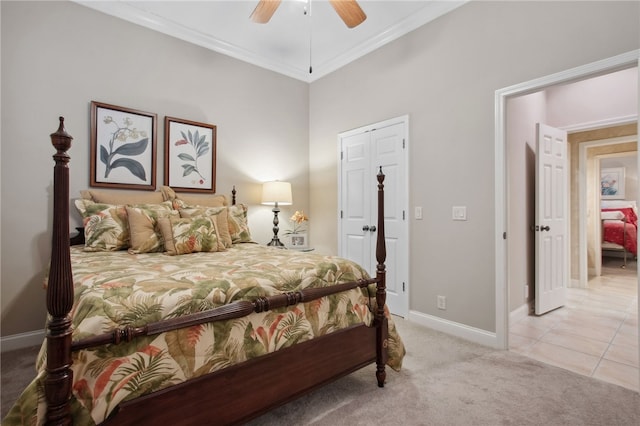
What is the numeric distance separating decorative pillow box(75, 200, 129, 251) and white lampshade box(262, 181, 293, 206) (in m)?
1.57

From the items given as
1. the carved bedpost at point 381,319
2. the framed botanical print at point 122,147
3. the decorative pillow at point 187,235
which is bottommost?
the carved bedpost at point 381,319

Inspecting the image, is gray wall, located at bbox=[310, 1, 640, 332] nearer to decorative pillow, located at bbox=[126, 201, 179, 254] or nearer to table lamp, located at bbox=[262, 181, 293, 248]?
table lamp, located at bbox=[262, 181, 293, 248]

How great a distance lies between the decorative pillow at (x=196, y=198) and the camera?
3.16 metres

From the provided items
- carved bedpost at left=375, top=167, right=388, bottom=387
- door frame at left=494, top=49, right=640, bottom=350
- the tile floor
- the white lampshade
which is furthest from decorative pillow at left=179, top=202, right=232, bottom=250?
the tile floor

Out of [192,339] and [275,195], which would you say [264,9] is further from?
[192,339]

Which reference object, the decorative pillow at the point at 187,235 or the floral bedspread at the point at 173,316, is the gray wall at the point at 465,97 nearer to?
the floral bedspread at the point at 173,316

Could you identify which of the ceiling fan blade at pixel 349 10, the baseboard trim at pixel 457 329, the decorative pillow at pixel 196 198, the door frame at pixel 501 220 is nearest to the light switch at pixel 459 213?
the door frame at pixel 501 220

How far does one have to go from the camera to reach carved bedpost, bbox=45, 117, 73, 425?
930 millimetres

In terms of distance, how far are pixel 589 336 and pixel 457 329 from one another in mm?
1170

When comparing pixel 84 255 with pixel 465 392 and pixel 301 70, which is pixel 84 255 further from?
pixel 301 70

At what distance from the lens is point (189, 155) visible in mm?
3422

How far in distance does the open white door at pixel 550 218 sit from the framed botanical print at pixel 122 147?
406cm

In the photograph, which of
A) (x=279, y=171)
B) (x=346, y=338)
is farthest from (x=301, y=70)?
(x=346, y=338)

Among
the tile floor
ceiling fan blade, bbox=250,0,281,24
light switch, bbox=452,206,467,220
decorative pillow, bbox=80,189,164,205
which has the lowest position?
the tile floor
